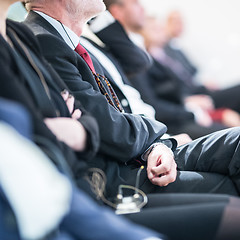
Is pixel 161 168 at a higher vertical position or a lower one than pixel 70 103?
lower

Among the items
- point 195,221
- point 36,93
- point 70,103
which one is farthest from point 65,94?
point 195,221

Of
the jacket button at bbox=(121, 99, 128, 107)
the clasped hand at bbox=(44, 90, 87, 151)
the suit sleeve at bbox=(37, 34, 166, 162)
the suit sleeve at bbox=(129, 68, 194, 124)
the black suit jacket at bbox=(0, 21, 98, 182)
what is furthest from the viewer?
the suit sleeve at bbox=(129, 68, 194, 124)

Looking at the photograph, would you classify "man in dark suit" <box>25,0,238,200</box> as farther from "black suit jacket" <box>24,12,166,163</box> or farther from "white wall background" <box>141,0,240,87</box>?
"white wall background" <box>141,0,240,87</box>

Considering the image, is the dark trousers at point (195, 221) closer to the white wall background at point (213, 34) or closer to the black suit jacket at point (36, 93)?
the black suit jacket at point (36, 93)

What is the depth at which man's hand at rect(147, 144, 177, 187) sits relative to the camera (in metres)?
1.22

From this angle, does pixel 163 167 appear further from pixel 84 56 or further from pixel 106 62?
pixel 106 62

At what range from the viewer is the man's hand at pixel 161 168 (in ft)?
4.01

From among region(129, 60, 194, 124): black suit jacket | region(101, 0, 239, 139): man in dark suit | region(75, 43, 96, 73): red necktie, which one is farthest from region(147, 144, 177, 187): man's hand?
region(129, 60, 194, 124): black suit jacket

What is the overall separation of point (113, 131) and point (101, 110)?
0.24 ft

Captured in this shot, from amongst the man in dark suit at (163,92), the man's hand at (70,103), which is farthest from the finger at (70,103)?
the man in dark suit at (163,92)

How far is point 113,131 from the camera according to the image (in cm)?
120

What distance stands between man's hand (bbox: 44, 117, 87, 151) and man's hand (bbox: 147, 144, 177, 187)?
317 mm

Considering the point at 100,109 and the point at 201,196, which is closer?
the point at 201,196

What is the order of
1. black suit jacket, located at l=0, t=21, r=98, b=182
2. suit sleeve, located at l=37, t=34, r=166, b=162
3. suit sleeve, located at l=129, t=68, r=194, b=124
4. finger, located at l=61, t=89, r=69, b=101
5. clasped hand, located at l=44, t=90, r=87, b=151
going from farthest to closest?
suit sleeve, located at l=129, t=68, r=194, b=124, suit sleeve, located at l=37, t=34, r=166, b=162, finger, located at l=61, t=89, r=69, b=101, clasped hand, located at l=44, t=90, r=87, b=151, black suit jacket, located at l=0, t=21, r=98, b=182
